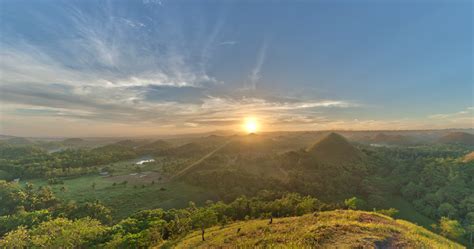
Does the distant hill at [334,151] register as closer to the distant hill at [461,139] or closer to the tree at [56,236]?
the tree at [56,236]

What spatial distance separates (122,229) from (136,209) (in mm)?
23427

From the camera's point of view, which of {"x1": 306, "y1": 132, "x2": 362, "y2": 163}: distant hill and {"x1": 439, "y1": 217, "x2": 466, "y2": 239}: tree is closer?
{"x1": 439, "y1": 217, "x2": 466, "y2": 239}: tree

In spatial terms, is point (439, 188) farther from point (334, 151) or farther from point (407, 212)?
point (334, 151)

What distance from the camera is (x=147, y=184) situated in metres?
72.9

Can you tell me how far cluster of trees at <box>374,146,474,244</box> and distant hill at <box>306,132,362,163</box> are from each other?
16160 mm

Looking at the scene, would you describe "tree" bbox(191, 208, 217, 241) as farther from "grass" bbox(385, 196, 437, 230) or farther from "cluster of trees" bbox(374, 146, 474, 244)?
"grass" bbox(385, 196, 437, 230)

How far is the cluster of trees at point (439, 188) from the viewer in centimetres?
4610

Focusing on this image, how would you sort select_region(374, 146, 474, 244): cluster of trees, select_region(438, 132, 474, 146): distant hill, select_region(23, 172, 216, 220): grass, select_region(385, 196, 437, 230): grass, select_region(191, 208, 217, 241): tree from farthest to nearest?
select_region(438, 132, 474, 146): distant hill, select_region(23, 172, 216, 220): grass, select_region(385, 196, 437, 230): grass, select_region(374, 146, 474, 244): cluster of trees, select_region(191, 208, 217, 241): tree

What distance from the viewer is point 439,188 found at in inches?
2254

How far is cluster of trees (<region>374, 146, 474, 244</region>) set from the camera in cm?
4610

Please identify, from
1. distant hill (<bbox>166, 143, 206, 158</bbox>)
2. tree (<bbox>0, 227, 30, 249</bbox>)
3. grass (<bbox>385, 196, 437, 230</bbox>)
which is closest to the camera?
tree (<bbox>0, 227, 30, 249</bbox>)

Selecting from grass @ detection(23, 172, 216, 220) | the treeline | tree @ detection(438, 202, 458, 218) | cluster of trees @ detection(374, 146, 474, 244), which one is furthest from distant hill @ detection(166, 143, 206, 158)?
tree @ detection(438, 202, 458, 218)

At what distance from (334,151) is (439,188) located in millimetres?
46641

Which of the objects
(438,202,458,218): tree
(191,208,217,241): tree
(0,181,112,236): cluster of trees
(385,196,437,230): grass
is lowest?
(385,196,437,230): grass
